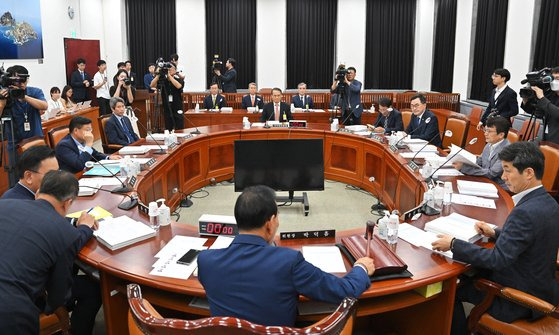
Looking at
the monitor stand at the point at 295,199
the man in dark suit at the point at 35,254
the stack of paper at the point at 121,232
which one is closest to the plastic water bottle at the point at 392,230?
the stack of paper at the point at 121,232

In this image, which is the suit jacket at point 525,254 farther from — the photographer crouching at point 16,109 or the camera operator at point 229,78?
the camera operator at point 229,78

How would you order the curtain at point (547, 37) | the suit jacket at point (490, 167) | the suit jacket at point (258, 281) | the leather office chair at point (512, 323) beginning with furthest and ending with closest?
the curtain at point (547, 37), the suit jacket at point (490, 167), the leather office chair at point (512, 323), the suit jacket at point (258, 281)

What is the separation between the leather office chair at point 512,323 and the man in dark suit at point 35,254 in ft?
5.61

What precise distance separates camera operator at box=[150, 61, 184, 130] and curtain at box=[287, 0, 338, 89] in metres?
3.88

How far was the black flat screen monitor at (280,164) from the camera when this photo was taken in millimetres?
3902

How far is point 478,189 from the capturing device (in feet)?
9.49

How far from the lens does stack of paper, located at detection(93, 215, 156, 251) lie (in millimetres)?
2057

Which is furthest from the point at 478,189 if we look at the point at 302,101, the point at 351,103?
the point at 302,101

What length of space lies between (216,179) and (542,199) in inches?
156

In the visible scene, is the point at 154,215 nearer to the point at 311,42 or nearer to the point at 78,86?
the point at 78,86

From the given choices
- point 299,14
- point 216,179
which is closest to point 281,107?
point 216,179

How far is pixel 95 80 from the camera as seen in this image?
331 inches

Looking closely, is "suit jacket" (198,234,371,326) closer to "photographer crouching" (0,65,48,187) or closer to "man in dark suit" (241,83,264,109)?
"photographer crouching" (0,65,48,187)

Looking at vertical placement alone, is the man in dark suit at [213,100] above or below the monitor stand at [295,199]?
above
